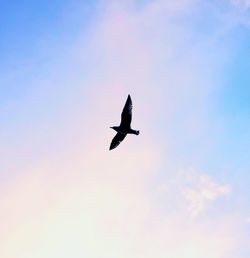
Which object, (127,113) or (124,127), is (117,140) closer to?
(124,127)

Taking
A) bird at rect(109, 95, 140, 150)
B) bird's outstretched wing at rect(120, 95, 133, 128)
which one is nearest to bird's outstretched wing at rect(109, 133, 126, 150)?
bird at rect(109, 95, 140, 150)

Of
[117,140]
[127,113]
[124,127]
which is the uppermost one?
[127,113]

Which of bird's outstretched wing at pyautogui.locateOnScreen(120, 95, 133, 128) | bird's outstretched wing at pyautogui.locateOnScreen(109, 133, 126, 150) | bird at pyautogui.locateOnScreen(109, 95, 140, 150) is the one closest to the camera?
bird's outstretched wing at pyautogui.locateOnScreen(120, 95, 133, 128)

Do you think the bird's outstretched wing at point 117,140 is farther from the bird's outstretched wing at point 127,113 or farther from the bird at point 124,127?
the bird's outstretched wing at point 127,113

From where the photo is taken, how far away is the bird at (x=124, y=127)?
6481cm

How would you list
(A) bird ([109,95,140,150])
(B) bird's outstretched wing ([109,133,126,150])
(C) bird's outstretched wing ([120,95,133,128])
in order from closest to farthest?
(C) bird's outstretched wing ([120,95,133,128])
(A) bird ([109,95,140,150])
(B) bird's outstretched wing ([109,133,126,150])

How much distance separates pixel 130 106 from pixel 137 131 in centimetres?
347

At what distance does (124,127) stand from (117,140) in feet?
10.2

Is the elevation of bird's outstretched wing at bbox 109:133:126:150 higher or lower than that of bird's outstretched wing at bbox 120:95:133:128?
lower

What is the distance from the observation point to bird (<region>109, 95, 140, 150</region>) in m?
64.8

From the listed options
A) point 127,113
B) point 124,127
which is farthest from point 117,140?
point 127,113

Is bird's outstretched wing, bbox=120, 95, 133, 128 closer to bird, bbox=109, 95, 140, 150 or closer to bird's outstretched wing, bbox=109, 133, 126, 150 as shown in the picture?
bird, bbox=109, 95, 140, 150

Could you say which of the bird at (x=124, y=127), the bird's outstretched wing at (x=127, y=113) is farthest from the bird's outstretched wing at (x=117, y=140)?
the bird's outstretched wing at (x=127, y=113)

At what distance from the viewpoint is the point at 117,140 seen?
2702 inches
